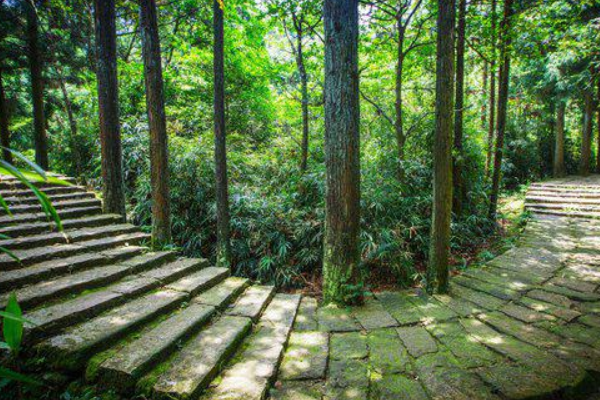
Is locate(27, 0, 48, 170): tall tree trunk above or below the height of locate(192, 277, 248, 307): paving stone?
above

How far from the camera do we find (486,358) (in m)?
2.65

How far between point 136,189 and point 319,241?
4.68 metres

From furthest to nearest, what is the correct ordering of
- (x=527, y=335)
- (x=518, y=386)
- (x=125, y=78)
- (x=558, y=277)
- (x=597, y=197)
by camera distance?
(x=125, y=78) < (x=597, y=197) < (x=558, y=277) < (x=527, y=335) < (x=518, y=386)

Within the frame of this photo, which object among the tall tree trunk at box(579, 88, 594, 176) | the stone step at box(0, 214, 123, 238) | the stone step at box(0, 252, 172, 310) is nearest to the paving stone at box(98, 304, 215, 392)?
the stone step at box(0, 252, 172, 310)

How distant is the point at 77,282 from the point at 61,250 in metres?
0.81

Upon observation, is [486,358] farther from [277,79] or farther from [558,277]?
[277,79]

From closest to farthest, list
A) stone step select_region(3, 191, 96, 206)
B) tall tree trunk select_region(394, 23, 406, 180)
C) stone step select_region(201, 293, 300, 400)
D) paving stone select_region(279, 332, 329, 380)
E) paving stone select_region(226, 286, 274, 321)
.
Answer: stone step select_region(201, 293, 300, 400) → paving stone select_region(279, 332, 329, 380) → paving stone select_region(226, 286, 274, 321) → stone step select_region(3, 191, 96, 206) → tall tree trunk select_region(394, 23, 406, 180)

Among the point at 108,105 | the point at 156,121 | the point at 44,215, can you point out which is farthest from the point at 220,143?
the point at 44,215

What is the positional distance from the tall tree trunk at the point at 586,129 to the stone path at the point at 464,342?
1108cm

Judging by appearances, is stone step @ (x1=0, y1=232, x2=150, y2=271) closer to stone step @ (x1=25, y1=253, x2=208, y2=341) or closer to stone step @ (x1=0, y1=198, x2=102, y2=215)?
stone step @ (x1=25, y1=253, x2=208, y2=341)

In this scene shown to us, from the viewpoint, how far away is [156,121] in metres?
4.61

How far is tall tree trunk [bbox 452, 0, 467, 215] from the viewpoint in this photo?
5660 millimetres

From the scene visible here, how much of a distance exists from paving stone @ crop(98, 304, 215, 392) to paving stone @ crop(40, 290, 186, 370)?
6.1 inches

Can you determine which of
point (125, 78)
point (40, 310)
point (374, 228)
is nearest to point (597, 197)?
point (374, 228)
